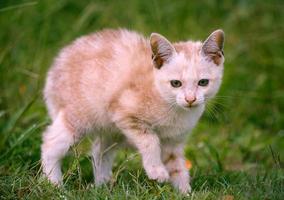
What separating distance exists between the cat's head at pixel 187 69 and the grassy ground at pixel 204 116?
569mm

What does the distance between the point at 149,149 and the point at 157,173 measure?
0.19 metres

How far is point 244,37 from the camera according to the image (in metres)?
8.66

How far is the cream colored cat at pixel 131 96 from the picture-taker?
198 inches

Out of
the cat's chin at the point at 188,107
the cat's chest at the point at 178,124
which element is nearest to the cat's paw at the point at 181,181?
the cat's chest at the point at 178,124

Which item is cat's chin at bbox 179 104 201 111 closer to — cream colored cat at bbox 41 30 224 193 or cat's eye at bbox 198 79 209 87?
cream colored cat at bbox 41 30 224 193

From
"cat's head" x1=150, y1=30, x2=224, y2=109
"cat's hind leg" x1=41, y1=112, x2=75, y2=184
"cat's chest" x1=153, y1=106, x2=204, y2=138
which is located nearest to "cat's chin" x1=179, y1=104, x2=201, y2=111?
"cat's head" x1=150, y1=30, x2=224, y2=109

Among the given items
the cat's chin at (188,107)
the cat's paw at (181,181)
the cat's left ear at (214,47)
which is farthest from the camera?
the cat's paw at (181,181)

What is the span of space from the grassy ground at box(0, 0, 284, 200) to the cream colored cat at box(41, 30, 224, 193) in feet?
0.52

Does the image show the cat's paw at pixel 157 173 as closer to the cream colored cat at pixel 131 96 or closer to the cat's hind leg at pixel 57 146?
the cream colored cat at pixel 131 96

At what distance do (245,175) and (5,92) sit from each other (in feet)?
8.71

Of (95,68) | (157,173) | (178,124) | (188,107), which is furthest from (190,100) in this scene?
(95,68)

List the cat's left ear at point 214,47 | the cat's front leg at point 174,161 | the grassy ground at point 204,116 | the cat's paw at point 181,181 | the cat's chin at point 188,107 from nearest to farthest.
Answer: the grassy ground at point 204,116, the cat's chin at point 188,107, the cat's left ear at point 214,47, the cat's paw at point 181,181, the cat's front leg at point 174,161

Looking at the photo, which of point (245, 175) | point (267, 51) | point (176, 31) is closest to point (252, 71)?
point (267, 51)

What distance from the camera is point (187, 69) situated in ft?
16.3
